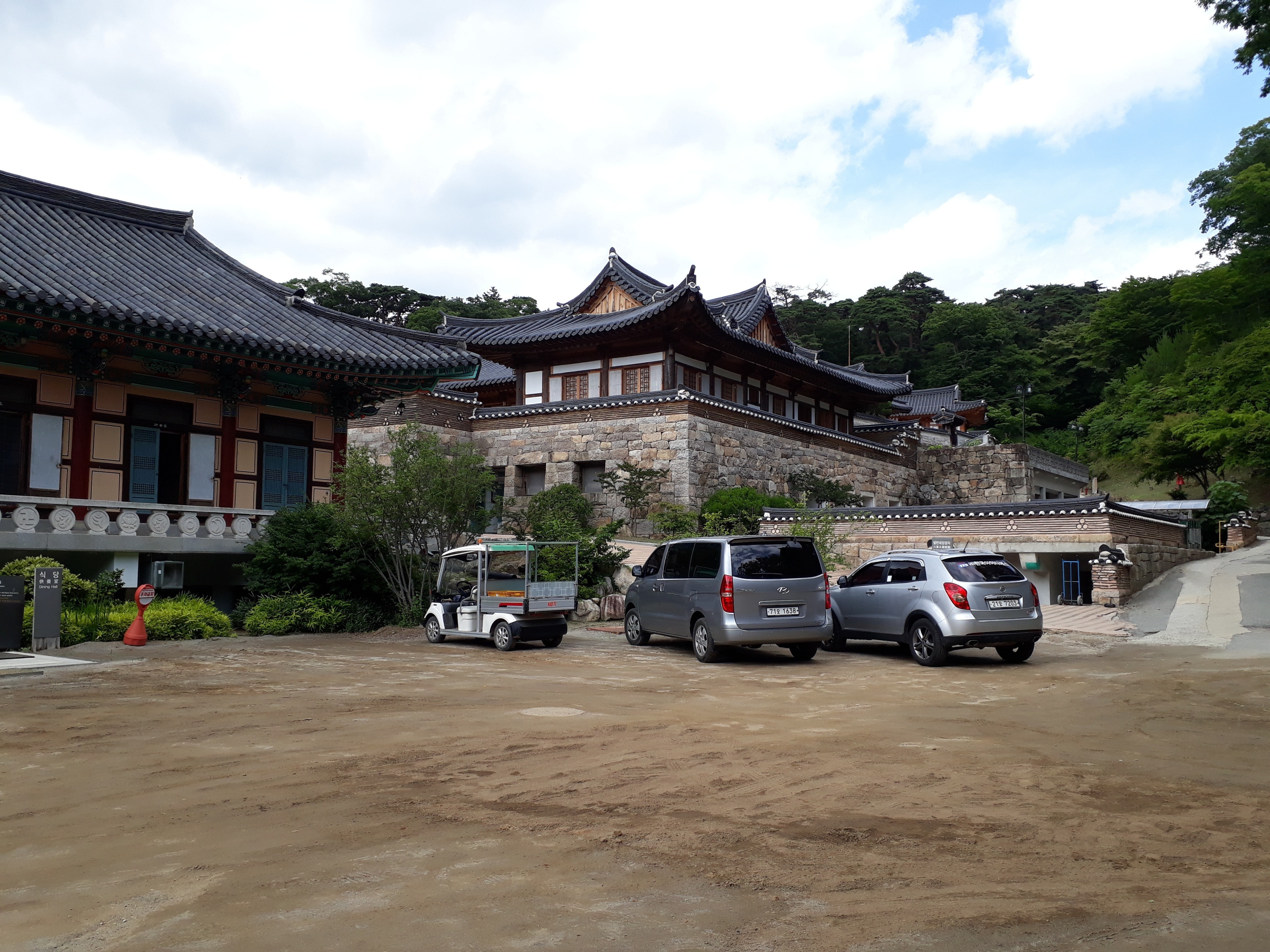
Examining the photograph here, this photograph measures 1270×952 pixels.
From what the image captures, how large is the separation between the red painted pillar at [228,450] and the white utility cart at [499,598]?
18.9 feet

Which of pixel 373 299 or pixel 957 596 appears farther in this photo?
pixel 373 299

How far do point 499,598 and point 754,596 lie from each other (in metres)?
4.22

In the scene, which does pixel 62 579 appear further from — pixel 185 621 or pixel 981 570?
pixel 981 570

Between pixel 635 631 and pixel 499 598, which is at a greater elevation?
pixel 499 598

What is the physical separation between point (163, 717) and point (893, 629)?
31.3ft

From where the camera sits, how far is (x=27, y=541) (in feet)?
49.6

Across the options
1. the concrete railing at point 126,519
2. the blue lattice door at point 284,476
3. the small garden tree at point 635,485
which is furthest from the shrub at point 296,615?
the small garden tree at point 635,485

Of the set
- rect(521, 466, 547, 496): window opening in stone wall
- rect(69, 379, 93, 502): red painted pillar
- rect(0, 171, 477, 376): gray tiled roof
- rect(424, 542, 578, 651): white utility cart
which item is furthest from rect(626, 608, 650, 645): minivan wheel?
rect(521, 466, 547, 496): window opening in stone wall

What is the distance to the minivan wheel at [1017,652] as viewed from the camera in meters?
13.0

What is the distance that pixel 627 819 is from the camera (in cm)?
514

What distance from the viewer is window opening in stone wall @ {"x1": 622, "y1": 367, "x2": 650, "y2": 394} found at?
3012cm

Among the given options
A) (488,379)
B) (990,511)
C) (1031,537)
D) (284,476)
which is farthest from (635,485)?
(488,379)

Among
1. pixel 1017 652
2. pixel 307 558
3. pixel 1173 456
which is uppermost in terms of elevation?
pixel 1173 456

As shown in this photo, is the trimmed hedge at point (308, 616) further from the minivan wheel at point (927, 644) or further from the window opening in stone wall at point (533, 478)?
the window opening in stone wall at point (533, 478)
